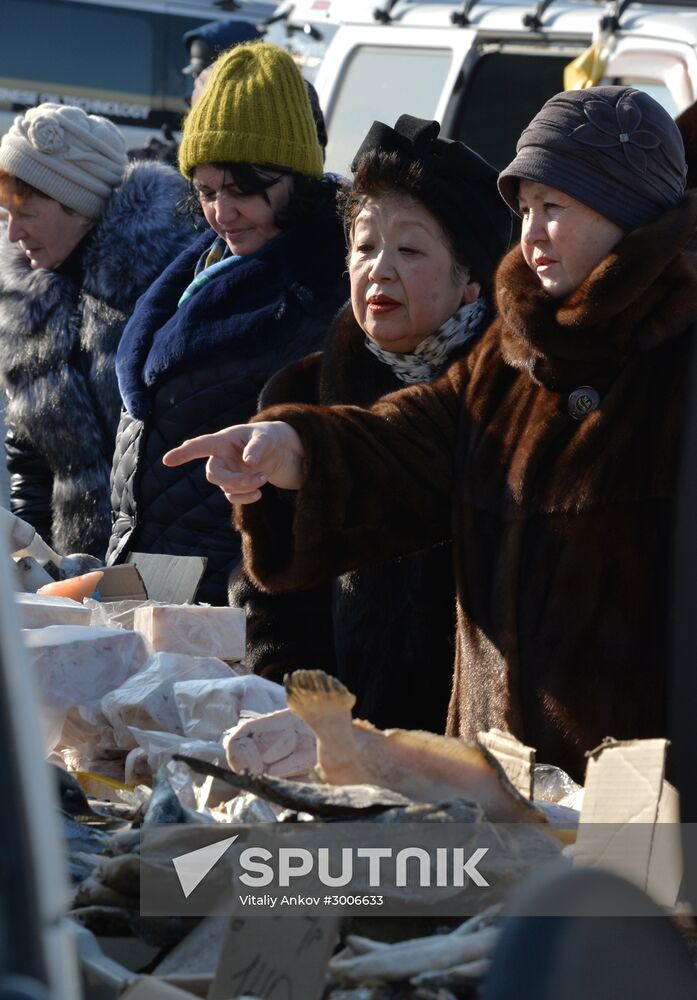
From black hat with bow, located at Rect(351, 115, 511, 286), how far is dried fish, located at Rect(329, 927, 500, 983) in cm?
160

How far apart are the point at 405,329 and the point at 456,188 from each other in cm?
26

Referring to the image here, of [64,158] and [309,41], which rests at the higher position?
[309,41]

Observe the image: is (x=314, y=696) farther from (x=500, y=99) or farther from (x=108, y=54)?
(x=108, y=54)

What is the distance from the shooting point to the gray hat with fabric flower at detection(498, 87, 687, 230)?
225cm

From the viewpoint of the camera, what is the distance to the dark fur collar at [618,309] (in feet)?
7.21

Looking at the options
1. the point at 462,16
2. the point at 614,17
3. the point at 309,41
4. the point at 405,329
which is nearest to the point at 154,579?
the point at 405,329

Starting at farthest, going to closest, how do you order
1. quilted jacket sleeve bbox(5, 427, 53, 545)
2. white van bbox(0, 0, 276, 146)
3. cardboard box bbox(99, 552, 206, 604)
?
white van bbox(0, 0, 276, 146), quilted jacket sleeve bbox(5, 427, 53, 545), cardboard box bbox(99, 552, 206, 604)

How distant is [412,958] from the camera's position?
1.34 meters

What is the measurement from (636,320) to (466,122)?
4850mm

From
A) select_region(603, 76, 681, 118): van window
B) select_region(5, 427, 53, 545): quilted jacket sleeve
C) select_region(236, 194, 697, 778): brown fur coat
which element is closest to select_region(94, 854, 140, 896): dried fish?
select_region(236, 194, 697, 778): brown fur coat

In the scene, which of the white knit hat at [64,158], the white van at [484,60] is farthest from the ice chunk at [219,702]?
the white van at [484,60]

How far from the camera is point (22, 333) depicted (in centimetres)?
416

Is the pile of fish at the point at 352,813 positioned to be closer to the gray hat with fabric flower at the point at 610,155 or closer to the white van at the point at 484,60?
the gray hat with fabric flower at the point at 610,155

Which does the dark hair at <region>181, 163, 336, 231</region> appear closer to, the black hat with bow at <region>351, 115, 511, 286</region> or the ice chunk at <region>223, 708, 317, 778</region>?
the black hat with bow at <region>351, 115, 511, 286</region>
